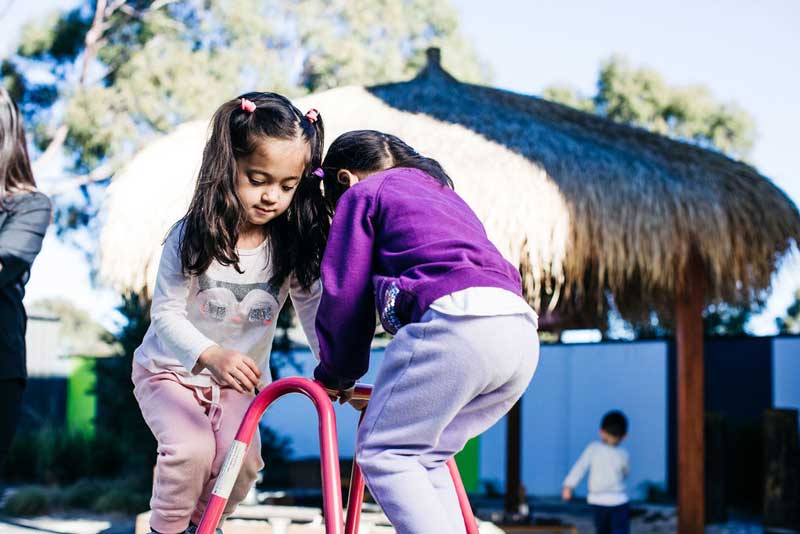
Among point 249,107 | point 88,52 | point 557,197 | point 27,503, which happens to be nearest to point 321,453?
point 249,107

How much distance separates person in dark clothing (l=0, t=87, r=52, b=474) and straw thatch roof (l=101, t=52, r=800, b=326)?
9.91 feet

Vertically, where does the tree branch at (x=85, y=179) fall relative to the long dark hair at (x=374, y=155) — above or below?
above

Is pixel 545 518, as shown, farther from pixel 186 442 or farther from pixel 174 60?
pixel 174 60

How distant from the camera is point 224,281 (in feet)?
8.04

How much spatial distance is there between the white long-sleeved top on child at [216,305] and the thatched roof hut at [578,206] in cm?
320

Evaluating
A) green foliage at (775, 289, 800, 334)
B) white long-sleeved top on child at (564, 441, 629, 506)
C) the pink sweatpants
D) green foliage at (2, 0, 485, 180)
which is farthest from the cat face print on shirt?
green foliage at (775, 289, 800, 334)

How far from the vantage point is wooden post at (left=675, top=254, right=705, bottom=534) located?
5996 millimetres

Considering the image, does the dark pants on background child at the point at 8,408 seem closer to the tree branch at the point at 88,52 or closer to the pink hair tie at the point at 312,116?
the pink hair tie at the point at 312,116

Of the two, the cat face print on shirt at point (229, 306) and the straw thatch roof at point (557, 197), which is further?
the straw thatch roof at point (557, 197)

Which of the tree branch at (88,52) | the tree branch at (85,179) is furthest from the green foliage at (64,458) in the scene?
the tree branch at (88,52)

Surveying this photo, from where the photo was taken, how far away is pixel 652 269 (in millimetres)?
5918

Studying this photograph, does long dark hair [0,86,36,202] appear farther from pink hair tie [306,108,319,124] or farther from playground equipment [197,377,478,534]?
playground equipment [197,377,478,534]

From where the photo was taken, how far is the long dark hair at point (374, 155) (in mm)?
2359

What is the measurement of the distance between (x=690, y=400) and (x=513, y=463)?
282 cm
